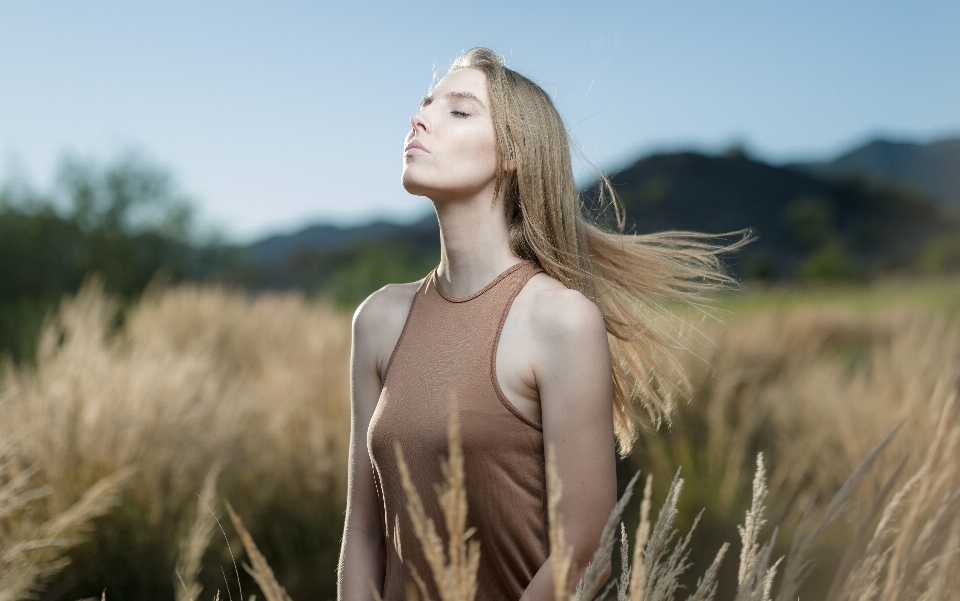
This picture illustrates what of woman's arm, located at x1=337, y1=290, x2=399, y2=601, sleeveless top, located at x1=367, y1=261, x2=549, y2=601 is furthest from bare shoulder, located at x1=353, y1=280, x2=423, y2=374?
sleeveless top, located at x1=367, y1=261, x2=549, y2=601

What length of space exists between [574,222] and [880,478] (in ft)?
7.88

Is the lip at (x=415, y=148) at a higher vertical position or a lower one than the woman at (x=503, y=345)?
higher

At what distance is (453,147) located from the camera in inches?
65.7

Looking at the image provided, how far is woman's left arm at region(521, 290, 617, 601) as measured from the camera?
1.44 metres

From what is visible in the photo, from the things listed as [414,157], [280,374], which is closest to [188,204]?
[280,374]

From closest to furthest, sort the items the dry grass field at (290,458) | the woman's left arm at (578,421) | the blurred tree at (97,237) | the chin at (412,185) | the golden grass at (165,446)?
1. the woman's left arm at (578,421)
2. the chin at (412,185)
3. the dry grass field at (290,458)
4. the golden grass at (165,446)
5. the blurred tree at (97,237)

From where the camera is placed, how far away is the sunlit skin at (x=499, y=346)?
1446mm

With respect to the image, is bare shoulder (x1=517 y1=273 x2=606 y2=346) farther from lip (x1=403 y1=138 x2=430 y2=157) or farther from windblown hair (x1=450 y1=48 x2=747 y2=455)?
lip (x1=403 y1=138 x2=430 y2=157)

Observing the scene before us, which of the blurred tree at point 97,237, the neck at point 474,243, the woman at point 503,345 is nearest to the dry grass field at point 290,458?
the woman at point 503,345

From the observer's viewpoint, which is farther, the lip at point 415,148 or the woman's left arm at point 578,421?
the lip at point 415,148

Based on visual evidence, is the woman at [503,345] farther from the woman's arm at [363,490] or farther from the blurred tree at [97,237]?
the blurred tree at [97,237]

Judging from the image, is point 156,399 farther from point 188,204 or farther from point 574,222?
point 188,204

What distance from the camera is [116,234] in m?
22.7

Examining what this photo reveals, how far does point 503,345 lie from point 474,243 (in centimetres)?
26
